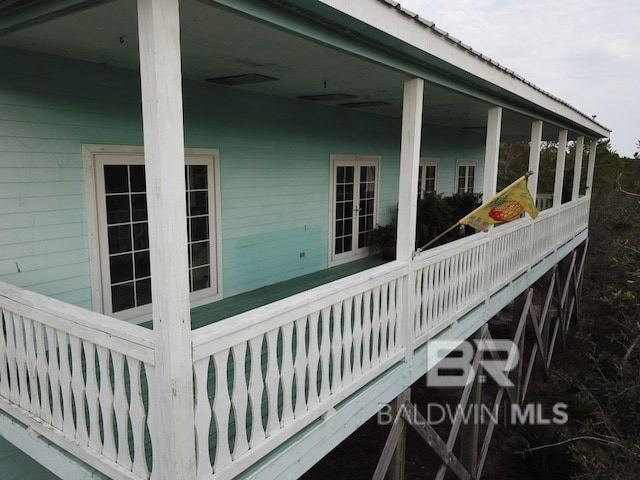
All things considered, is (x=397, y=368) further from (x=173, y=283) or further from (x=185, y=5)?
(x=185, y=5)

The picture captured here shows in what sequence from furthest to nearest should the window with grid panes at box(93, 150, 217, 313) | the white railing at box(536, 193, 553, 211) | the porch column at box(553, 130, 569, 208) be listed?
the white railing at box(536, 193, 553, 211) → the porch column at box(553, 130, 569, 208) → the window with grid panes at box(93, 150, 217, 313)

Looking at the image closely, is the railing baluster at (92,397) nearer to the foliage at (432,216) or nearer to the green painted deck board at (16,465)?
the green painted deck board at (16,465)

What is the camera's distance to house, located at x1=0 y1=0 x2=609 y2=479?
189 centimetres

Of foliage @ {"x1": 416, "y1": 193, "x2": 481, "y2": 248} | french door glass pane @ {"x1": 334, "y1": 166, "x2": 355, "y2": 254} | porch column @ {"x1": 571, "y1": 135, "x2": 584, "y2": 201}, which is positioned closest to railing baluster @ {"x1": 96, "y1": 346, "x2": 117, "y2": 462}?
french door glass pane @ {"x1": 334, "y1": 166, "x2": 355, "y2": 254}

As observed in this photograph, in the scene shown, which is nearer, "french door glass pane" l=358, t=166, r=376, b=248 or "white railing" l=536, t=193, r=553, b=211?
"french door glass pane" l=358, t=166, r=376, b=248

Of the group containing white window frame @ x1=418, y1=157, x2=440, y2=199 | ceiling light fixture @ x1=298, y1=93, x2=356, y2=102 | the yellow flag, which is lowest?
the yellow flag

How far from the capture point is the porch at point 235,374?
6.55 ft

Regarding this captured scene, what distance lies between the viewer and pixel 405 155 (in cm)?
337

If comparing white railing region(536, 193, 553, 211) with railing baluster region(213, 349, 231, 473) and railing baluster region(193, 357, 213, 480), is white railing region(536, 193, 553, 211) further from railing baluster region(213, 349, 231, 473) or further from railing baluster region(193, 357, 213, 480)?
railing baluster region(193, 357, 213, 480)

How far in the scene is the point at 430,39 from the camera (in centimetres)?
304

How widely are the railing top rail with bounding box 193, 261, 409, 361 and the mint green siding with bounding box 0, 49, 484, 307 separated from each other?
7.03ft

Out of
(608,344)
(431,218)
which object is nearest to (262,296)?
(431,218)

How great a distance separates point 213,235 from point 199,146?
0.94 m

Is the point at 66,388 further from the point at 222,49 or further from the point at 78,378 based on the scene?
the point at 222,49
